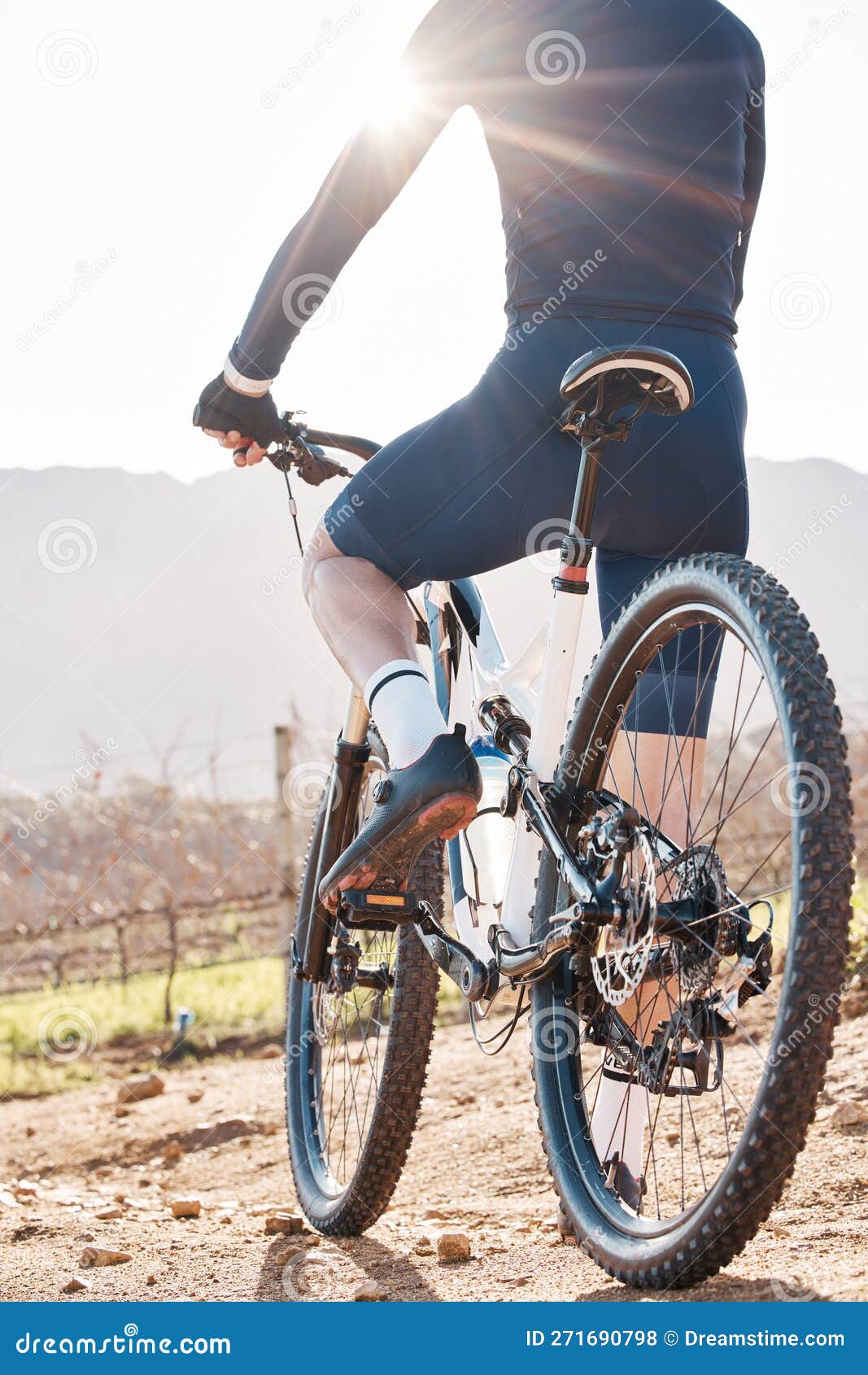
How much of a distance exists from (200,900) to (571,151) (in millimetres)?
5496

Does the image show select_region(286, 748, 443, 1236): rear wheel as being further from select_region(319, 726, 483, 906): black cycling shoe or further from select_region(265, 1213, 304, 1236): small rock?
select_region(319, 726, 483, 906): black cycling shoe

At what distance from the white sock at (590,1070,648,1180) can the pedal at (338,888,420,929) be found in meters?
0.44

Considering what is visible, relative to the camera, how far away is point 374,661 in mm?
2059

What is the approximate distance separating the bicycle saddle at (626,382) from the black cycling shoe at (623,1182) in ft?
3.68

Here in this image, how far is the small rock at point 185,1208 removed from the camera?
276 cm

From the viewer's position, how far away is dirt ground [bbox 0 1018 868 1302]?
1825mm

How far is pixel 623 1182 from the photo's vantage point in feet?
6.07

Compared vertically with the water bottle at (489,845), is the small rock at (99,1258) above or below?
below

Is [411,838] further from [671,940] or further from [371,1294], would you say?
[371,1294]

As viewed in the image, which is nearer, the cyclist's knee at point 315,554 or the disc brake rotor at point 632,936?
the disc brake rotor at point 632,936

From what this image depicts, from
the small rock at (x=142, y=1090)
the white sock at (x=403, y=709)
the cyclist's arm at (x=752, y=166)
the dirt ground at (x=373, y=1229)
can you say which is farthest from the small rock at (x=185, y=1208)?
the cyclist's arm at (x=752, y=166)

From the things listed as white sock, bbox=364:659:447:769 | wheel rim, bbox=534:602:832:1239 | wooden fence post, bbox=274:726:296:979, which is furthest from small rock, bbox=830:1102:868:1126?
wooden fence post, bbox=274:726:296:979

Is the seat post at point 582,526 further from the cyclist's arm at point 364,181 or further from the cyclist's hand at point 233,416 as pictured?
the cyclist's hand at point 233,416

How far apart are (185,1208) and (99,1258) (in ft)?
2.05
